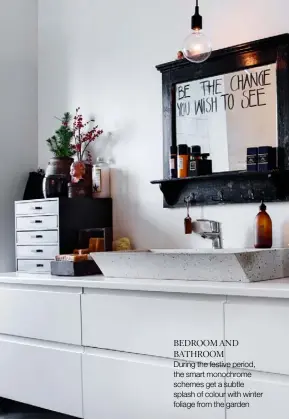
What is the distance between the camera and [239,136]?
7.93 feet

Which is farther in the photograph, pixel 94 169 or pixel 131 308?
pixel 94 169

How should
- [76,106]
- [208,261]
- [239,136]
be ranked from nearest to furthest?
1. [208,261]
2. [239,136]
3. [76,106]

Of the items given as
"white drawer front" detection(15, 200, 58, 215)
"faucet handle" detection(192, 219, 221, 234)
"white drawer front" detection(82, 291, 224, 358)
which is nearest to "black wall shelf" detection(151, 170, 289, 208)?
"faucet handle" detection(192, 219, 221, 234)

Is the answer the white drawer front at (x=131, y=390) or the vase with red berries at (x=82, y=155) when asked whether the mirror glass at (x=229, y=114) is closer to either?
the vase with red berries at (x=82, y=155)

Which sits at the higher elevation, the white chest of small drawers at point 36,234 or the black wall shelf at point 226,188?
the black wall shelf at point 226,188

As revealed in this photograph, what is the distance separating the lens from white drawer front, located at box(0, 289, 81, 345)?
7.49 ft

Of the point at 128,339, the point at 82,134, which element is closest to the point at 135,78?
the point at 82,134

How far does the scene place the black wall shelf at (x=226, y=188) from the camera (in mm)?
2303

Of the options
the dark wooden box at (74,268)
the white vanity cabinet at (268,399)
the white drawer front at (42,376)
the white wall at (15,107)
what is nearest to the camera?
the white vanity cabinet at (268,399)

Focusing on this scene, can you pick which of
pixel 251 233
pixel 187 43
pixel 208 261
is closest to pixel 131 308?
pixel 208 261

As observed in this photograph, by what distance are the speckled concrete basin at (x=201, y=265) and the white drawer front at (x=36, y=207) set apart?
1.83 feet

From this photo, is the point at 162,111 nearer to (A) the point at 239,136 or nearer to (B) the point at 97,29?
(A) the point at 239,136

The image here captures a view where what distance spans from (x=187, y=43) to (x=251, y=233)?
2.68 ft

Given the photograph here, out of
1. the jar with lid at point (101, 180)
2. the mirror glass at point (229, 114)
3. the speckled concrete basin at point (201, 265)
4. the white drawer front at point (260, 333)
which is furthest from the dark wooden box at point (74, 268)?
the white drawer front at point (260, 333)
